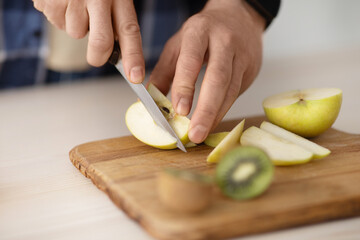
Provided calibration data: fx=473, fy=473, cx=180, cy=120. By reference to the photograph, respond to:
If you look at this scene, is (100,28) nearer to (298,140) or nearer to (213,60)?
(213,60)

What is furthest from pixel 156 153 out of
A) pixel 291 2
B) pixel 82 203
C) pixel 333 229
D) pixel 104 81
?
pixel 291 2

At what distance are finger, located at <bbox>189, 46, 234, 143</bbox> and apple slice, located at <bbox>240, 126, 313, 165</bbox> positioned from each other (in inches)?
4.4

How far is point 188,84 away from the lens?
1.36 m

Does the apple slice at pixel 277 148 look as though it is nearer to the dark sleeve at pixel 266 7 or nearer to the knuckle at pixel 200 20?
the knuckle at pixel 200 20

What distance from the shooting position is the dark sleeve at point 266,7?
1793 mm

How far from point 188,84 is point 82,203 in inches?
18.7

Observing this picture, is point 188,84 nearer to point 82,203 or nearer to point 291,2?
point 82,203

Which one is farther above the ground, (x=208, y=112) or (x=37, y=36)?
(x=208, y=112)

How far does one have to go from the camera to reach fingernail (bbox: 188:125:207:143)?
128cm

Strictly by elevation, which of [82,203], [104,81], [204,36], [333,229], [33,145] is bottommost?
[104,81]

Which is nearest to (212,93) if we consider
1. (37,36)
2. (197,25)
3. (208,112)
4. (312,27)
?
(208,112)

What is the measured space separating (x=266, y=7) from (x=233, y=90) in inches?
20.8

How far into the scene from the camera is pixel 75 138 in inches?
65.3

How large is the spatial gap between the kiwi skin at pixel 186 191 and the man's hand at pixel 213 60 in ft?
1.40
